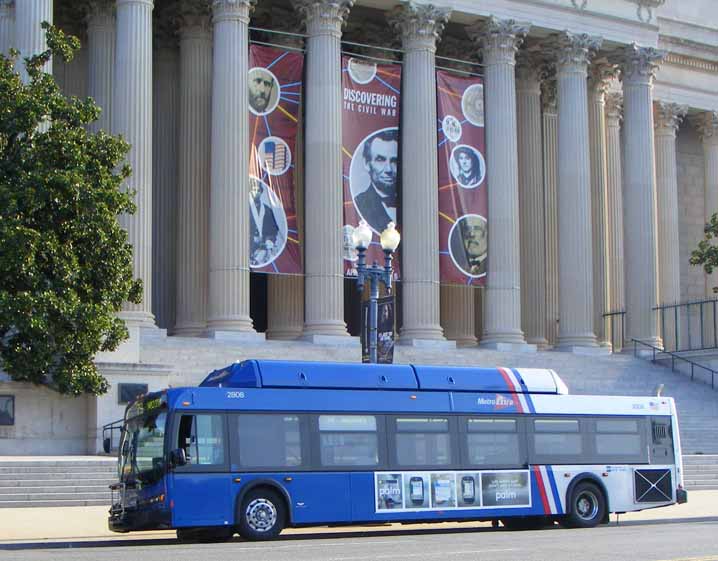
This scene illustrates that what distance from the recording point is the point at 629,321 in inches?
2073

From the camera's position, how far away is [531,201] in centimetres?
5419

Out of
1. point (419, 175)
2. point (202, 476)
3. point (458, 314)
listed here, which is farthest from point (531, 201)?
point (202, 476)

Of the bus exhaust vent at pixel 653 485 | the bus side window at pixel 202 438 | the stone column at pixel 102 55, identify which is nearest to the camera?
the bus side window at pixel 202 438

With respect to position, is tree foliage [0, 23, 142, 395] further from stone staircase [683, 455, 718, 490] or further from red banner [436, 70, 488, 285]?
stone staircase [683, 455, 718, 490]

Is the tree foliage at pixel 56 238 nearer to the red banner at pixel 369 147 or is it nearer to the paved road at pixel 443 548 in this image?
the paved road at pixel 443 548

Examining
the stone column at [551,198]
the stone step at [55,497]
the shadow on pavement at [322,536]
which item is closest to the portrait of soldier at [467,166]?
the stone column at [551,198]

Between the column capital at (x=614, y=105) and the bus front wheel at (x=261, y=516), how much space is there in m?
39.4

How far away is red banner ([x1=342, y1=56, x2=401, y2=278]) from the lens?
4634 cm

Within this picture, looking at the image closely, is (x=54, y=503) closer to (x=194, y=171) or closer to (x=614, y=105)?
(x=194, y=171)

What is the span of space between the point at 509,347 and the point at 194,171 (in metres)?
12.9

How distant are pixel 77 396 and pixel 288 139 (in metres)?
14.4

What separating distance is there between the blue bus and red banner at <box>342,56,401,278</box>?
→ 63.0 feet

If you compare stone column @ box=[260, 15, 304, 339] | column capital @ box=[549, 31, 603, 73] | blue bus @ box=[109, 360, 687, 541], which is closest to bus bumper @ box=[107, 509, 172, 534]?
blue bus @ box=[109, 360, 687, 541]

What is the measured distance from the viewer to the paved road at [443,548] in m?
18.6
